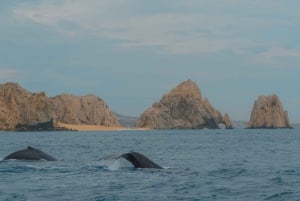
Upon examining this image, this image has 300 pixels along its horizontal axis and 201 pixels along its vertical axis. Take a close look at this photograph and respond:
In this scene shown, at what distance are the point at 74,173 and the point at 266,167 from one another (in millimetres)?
14368

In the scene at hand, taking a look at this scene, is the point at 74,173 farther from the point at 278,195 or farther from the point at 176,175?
the point at 278,195

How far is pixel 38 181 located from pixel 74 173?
4.42 metres

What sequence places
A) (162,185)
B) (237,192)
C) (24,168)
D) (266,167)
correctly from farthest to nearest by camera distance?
(266,167) → (24,168) → (162,185) → (237,192)

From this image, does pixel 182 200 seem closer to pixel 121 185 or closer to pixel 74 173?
pixel 121 185

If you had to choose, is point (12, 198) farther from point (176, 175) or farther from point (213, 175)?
point (213, 175)

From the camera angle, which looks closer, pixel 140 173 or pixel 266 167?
pixel 140 173

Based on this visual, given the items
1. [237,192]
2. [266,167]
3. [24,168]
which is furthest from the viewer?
[266,167]

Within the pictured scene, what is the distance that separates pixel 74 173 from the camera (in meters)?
35.6

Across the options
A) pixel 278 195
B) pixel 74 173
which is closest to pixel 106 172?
pixel 74 173

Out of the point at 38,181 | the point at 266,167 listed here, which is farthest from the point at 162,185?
the point at 266,167

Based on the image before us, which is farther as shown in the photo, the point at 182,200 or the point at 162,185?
the point at 162,185

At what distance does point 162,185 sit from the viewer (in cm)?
2964

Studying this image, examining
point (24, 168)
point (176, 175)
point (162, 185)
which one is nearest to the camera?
point (162, 185)

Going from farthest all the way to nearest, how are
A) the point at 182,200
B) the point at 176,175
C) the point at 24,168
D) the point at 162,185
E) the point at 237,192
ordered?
the point at 24,168
the point at 176,175
the point at 162,185
the point at 237,192
the point at 182,200
